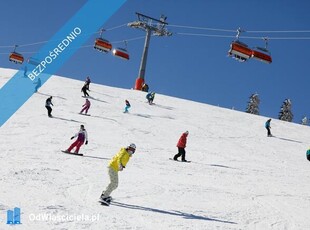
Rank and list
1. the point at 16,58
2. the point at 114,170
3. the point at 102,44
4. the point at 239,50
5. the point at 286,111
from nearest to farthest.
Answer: the point at 114,170 → the point at 239,50 → the point at 102,44 → the point at 16,58 → the point at 286,111

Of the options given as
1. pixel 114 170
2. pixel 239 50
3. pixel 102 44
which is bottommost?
pixel 114 170

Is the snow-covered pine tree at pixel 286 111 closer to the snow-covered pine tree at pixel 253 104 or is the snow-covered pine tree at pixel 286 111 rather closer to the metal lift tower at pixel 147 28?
the snow-covered pine tree at pixel 253 104

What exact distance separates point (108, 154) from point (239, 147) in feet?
30.1

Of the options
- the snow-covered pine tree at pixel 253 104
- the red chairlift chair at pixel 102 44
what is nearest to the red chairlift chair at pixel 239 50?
the red chairlift chair at pixel 102 44

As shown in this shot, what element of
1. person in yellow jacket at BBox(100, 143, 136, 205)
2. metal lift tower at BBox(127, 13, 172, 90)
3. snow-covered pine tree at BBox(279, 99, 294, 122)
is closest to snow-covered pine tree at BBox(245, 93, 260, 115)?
snow-covered pine tree at BBox(279, 99, 294, 122)

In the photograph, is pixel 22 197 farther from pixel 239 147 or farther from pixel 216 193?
pixel 239 147

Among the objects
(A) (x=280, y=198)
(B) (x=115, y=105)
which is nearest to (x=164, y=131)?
(B) (x=115, y=105)

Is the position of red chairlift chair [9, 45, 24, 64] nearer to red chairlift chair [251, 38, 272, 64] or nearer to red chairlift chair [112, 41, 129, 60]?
red chairlift chair [112, 41, 129, 60]

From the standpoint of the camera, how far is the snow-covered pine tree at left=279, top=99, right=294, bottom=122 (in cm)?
8612

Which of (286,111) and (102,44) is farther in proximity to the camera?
(286,111)

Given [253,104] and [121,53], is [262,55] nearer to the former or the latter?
[121,53]

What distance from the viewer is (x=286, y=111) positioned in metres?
87.2

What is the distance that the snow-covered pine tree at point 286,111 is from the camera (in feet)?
283

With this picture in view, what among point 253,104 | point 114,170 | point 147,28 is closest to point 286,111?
point 253,104
